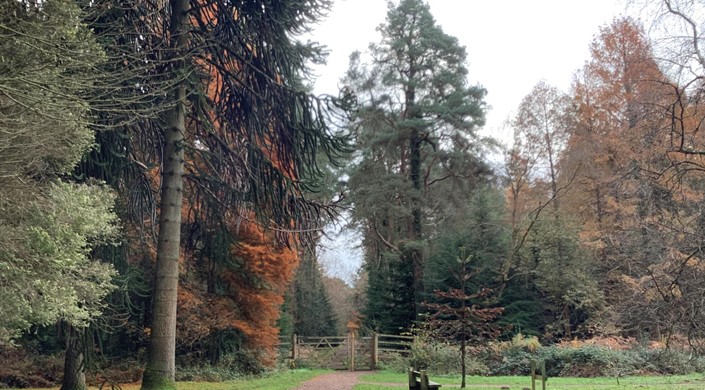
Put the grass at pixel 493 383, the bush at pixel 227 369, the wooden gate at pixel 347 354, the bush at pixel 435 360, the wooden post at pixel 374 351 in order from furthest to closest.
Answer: the wooden gate at pixel 347 354 → the wooden post at pixel 374 351 → the bush at pixel 435 360 → the bush at pixel 227 369 → the grass at pixel 493 383

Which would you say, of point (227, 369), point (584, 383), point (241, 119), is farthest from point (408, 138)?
point (241, 119)

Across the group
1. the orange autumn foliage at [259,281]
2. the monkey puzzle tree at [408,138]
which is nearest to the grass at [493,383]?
the orange autumn foliage at [259,281]

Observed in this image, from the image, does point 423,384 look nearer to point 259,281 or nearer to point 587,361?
point 259,281

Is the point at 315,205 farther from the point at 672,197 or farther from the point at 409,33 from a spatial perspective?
the point at 409,33

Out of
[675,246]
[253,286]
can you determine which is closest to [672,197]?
[675,246]

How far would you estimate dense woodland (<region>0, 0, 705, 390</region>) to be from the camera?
7016 mm

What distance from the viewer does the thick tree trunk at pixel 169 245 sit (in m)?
9.48

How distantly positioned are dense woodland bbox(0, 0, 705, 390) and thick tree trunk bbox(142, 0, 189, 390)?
0.04m

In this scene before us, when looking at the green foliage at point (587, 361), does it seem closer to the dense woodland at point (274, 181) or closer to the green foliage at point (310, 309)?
the dense woodland at point (274, 181)

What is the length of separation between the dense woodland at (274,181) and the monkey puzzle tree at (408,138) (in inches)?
4.3

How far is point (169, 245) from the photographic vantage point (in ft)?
32.4

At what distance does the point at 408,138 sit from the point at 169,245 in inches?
736

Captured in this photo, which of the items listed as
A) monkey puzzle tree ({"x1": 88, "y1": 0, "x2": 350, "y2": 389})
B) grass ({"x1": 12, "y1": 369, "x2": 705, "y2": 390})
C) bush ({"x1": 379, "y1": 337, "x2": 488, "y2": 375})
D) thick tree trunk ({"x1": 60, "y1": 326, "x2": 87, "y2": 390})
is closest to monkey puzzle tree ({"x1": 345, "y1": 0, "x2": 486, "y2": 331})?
bush ({"x1": 379, "y1": 337, "x2": 488, "y2": 375})

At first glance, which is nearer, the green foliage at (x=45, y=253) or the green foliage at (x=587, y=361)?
the green foliage at (x=45, y=253)
